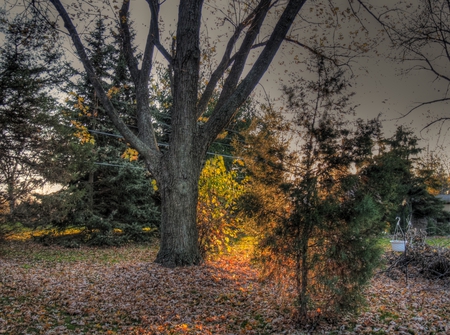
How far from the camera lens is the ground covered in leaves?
180 inches

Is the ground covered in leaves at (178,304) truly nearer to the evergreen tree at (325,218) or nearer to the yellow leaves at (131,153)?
the evergreen tree at (325,218)

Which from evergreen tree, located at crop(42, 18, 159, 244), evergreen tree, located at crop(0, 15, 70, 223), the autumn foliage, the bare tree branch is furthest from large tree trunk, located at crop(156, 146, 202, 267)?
evergreen tree, located at crop(42, 18, 159, 244)

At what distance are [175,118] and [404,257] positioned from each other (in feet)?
23.5

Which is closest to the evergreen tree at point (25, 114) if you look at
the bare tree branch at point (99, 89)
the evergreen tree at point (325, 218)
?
the bare tree branch at point (99, 89)

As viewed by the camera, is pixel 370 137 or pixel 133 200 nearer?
pixel 370 137

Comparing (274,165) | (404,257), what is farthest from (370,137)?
(404,257)

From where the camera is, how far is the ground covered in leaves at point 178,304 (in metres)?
4.58

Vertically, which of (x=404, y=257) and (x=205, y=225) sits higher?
(x=205, y=225)

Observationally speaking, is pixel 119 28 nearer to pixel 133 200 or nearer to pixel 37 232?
pixel 133 200

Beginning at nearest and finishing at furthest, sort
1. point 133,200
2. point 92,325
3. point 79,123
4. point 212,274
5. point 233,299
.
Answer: point 92,325, point 233,299, point 212,274, point 79,123, point 133,200

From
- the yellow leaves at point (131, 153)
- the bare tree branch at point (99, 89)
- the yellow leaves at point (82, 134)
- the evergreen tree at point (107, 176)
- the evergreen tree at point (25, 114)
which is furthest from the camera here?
the evergreen tree at point (107, 176)

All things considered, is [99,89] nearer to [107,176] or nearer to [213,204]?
[213,204]

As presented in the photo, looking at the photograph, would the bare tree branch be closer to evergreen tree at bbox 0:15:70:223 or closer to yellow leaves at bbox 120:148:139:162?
evergreen tree at bbox 0:15:70:223

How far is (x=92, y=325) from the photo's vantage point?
15.4 feet
